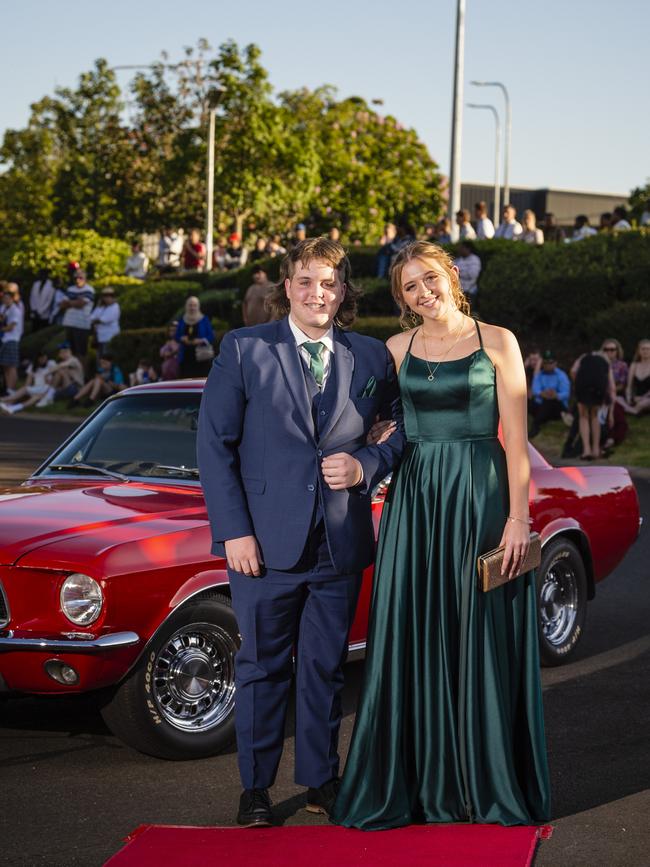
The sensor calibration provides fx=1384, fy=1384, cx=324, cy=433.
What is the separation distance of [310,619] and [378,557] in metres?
0.33

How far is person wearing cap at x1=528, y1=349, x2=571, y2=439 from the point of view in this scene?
19.0m

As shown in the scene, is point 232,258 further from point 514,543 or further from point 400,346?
point 514,543

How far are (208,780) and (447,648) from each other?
4.24 feet

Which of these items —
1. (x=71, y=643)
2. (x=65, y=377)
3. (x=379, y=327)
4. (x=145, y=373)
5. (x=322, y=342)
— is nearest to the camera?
(x=322, y=342)

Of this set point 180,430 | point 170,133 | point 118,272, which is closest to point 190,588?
point 180,430

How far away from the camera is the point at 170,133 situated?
154ft

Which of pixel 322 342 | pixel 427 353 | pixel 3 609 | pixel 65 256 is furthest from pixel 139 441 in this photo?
pixel 65 256

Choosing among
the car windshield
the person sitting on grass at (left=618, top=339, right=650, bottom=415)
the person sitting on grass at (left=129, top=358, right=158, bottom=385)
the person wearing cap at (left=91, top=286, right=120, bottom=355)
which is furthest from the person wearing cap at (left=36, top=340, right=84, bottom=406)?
Result: the car windshield

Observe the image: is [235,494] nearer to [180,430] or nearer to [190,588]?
[190,588]

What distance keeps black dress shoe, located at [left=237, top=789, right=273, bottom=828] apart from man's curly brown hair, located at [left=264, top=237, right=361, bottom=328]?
1678 mm

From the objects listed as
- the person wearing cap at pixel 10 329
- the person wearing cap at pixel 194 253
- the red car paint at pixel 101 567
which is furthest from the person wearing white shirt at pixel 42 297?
the red car paint at pixel 101 567

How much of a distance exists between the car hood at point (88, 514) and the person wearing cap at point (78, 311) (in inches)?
731

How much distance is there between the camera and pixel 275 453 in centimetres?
468

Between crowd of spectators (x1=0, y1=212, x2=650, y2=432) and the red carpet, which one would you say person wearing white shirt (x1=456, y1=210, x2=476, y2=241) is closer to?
crowd of spectators (x1=0, y1=212, x2=650, y2=432)
